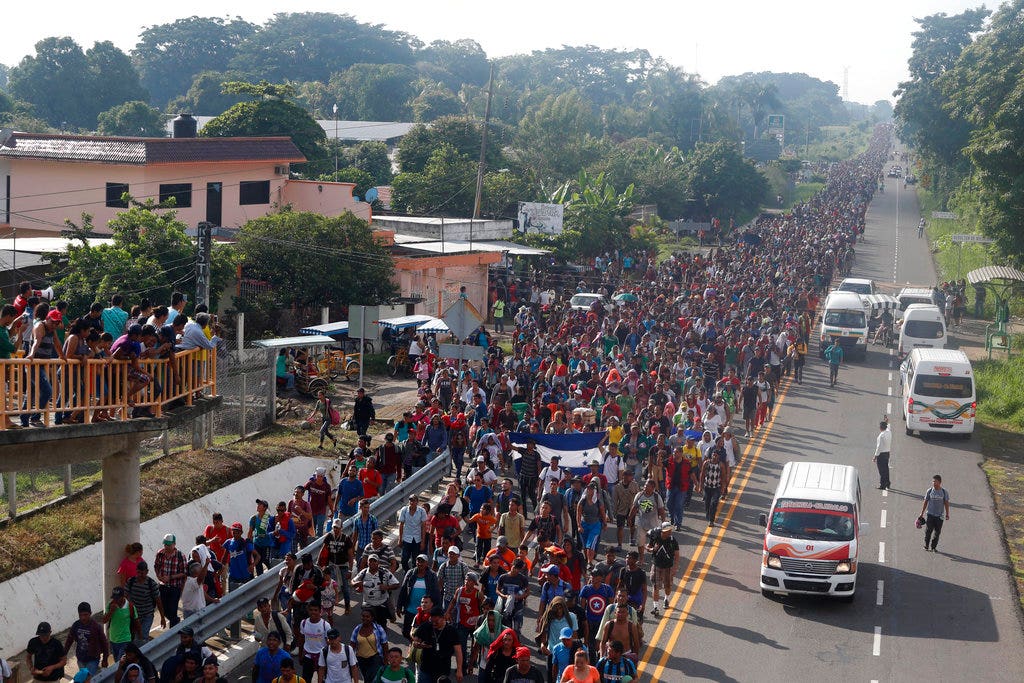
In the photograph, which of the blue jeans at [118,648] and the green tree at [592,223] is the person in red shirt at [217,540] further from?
the green tree at [592,223]

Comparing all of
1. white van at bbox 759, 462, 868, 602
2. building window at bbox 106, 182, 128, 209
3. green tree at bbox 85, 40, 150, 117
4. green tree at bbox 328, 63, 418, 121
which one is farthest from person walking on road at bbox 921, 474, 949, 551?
green tree at bbox 328, 63, 418, 121

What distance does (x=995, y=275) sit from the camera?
44.6m

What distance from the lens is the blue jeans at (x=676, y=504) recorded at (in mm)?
20266

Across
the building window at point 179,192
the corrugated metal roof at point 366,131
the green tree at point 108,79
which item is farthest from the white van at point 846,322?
the green tree at point 108,79

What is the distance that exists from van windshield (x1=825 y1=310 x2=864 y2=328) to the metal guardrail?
2196cm

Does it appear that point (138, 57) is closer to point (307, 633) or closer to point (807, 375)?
point (807, 375)

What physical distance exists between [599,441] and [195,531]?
22.8 feet

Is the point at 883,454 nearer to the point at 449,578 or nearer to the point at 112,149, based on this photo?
the point at 449,578

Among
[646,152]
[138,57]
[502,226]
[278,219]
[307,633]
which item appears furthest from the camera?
[138,57]

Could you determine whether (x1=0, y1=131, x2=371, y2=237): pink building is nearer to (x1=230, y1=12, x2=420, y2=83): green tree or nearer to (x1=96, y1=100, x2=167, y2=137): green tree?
(x1=96, y1=100, x2=167, y2=137): green tree

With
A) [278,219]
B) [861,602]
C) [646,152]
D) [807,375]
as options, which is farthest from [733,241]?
[861,602]

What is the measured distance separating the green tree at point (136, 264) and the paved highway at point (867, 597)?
46.5ft

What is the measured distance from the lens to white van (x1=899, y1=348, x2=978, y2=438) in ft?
93.2

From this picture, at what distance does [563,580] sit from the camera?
49.0 feet
